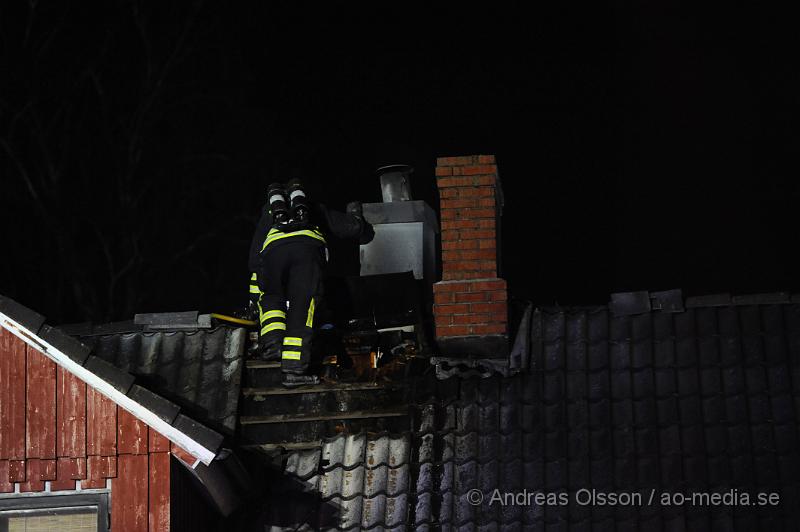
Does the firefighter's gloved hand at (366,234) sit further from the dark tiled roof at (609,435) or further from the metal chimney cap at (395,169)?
the dark tiled roof at (609,435)

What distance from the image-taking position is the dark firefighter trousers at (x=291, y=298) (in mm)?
10469

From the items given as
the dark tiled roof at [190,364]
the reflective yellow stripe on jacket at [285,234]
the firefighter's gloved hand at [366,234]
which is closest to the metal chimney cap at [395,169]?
the firefighter's gloved hand at [366,234]

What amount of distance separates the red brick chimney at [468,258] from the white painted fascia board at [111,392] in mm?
2735

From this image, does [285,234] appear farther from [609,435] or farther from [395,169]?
[609,435]

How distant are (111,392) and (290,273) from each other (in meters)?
2.42

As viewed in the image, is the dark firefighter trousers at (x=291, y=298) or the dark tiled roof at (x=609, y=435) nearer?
the dark tiled roof at (x=609, y=435)

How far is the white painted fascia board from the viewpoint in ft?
28.7

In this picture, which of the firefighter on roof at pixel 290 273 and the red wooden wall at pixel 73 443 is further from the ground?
the firefighter on roof at pixel 290 273

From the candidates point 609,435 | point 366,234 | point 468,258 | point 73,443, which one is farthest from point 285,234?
point 609,435

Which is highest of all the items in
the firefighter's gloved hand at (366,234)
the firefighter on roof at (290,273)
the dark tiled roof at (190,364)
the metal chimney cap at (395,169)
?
the metal chimney cap at (395,169)

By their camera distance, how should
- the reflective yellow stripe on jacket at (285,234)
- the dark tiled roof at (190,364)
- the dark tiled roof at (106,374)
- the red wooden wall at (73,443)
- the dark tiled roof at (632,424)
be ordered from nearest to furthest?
the dark tiled roof at (106,374), the red wooden wall at (73,443), the dark tiled roof at (632,424), the dark tiled roof at (190,364), the reflective yellow stripe on jacket at (285,234)

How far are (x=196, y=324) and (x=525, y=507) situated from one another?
3.46 metres

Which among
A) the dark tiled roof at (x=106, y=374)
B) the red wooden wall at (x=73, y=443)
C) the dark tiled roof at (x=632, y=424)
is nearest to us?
the dark tiled roof at (x=106, y=374)

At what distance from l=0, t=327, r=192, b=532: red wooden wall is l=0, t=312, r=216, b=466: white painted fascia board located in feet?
0.21
